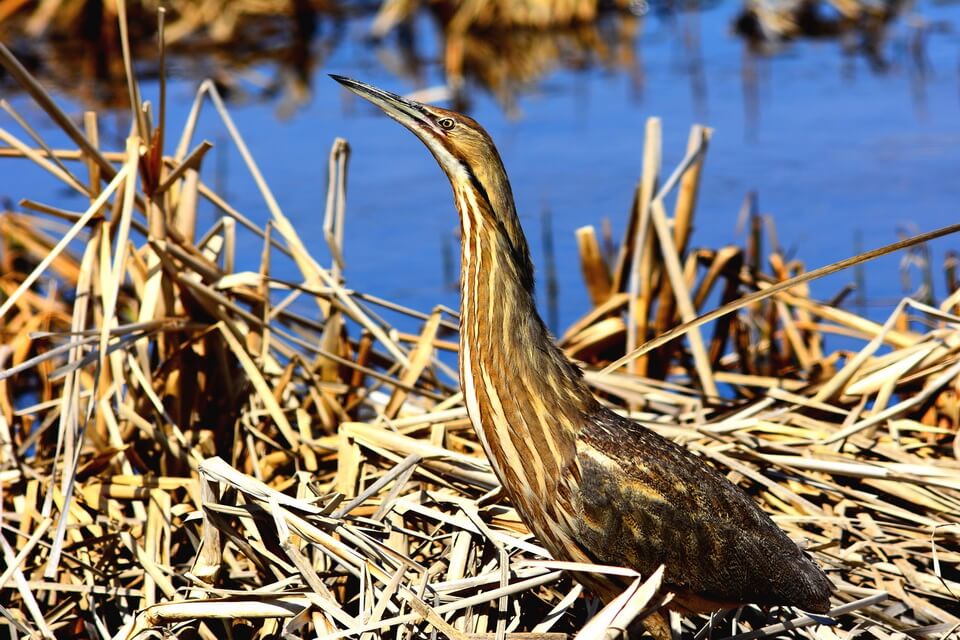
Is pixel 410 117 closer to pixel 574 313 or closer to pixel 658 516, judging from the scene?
pixel 658 516

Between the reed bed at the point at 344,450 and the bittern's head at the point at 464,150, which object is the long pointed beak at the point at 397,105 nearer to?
the bittern's head at the point at 464,150

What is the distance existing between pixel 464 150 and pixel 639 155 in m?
4.14

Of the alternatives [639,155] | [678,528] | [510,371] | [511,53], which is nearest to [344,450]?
[510,371]

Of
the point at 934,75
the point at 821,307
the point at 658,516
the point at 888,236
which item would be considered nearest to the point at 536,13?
the point at 934,75

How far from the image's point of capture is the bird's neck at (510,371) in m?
2.27

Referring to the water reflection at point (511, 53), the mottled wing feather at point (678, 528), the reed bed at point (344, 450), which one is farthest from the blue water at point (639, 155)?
the mottled wing feather at point (678, 528)

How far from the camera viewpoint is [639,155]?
6.25m

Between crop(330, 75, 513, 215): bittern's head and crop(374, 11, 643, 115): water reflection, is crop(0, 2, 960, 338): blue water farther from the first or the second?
crop(330, 75, 513, 215): bittern's head

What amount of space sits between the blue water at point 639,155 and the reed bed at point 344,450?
136cm

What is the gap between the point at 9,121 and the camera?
678cm

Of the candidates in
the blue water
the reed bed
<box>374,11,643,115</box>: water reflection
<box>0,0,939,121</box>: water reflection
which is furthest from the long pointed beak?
<box>0,0,939,121</box>: water reflection

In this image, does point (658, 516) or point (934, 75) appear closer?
point (658, 516)

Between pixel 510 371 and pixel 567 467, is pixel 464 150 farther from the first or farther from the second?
pixel 567 467

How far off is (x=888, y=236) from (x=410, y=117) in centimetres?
335
